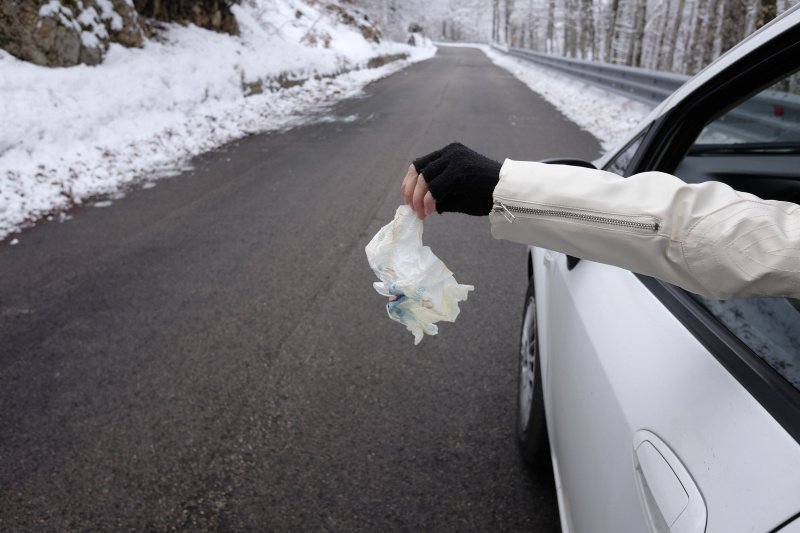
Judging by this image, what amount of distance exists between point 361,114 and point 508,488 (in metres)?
11.5

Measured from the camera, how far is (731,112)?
2975 millimetres

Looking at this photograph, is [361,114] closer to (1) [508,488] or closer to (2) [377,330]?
(2) [377,330]

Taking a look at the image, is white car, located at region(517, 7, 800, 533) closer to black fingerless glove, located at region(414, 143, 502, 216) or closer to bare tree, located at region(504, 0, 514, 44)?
black fingerless glove, located at region(414, 143, 502, 216)

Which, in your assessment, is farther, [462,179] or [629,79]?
[629,79]

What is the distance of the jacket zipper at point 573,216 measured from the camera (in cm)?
97

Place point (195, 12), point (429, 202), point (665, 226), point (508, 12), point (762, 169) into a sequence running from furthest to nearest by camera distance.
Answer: point (508, 12)
point (195, 12)
point (762, 169)
point (429, 202)
point (665, 226)

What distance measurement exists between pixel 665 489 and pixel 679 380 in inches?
9.6

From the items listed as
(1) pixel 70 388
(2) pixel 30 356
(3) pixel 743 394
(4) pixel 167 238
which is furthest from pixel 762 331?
(4) pixel 167 238

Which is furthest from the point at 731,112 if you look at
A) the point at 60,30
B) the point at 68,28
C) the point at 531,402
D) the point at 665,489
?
the point at 68,28

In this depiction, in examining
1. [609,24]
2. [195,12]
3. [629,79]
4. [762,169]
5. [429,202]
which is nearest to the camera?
[429,202]

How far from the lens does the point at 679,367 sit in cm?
115

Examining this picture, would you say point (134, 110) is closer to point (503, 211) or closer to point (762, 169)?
point (762, 169)

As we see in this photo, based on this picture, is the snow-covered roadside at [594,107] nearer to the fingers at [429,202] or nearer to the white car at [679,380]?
the white car at [679,380]

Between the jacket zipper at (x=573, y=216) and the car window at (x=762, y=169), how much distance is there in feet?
1.44
